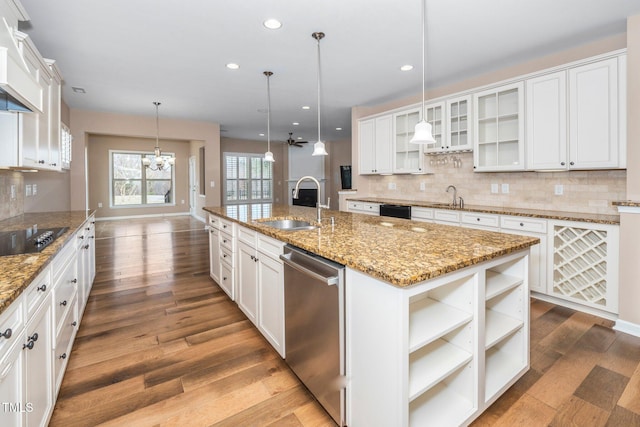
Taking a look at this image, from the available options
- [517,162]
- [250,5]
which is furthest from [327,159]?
[250,5]

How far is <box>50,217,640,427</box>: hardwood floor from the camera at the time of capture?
5.28 ft

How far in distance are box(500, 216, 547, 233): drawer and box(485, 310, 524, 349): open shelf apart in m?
1.66

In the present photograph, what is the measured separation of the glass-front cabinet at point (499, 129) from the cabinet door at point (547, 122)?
10 cm

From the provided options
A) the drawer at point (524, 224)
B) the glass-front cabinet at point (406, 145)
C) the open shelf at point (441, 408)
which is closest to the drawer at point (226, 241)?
the open shelf at point (441, 408)

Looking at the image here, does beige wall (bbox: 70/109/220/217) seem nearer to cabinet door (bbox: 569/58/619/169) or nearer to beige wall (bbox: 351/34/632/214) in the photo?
beige wall (bbox: 351/34/632/214)

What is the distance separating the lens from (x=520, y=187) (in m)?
3.73

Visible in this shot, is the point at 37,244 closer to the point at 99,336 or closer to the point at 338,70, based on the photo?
the point at 99,336

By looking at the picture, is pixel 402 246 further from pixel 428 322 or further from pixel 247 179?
pixel 247 179

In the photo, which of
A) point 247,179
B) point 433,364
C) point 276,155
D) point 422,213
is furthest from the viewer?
point 276,155

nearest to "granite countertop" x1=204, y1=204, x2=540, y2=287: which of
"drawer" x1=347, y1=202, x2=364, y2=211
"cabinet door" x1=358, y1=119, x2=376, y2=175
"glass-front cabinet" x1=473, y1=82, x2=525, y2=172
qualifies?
"glass-front cabinet" x1=473, y1=82, x2=525, y2=172

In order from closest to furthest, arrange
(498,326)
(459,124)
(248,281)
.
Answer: (498,326), (248,281), (459,124)

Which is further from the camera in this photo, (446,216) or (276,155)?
(276,155)

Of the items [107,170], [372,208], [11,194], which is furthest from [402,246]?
[107,170]

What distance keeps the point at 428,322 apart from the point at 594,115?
9.20 feet
